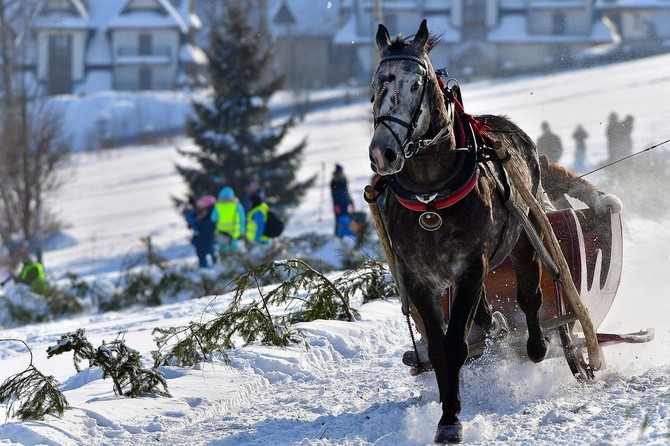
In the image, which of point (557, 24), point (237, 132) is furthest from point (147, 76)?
point (237, 132)

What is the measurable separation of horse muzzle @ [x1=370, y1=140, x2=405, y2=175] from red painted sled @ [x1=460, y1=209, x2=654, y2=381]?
6.39ft

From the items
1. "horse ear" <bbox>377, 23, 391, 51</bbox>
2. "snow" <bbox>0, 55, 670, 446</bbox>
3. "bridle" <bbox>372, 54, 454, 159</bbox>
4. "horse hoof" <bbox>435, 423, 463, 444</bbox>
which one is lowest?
"snow" <bbox>0, 55, 670, 446</bbox>

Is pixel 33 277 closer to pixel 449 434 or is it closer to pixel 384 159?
pixel 449 434

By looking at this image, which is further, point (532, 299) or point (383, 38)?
point (532, 299)

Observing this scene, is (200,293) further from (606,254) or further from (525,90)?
(525,90)

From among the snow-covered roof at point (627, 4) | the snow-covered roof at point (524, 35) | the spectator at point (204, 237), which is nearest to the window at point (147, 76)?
the snow-covered roof at point (524, 35)

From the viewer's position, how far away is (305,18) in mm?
83188

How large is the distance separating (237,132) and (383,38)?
22.6m

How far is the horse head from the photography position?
5.44m

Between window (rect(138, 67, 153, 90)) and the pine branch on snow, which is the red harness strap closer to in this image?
the pine branch on snow

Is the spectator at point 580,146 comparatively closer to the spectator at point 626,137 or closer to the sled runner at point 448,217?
the spectator at point 626,137

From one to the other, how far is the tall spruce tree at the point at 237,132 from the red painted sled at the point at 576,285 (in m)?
20.4

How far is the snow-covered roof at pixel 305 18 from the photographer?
75.6 metres

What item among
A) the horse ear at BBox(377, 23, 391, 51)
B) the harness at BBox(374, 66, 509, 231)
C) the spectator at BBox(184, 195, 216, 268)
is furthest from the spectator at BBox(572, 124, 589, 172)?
the horse ear at BBox(377, 23, 391, 51)
